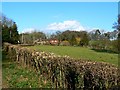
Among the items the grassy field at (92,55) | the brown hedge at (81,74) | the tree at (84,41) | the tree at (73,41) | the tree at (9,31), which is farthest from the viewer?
the tree at (73,41)

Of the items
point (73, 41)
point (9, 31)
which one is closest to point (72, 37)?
point (73, 41)

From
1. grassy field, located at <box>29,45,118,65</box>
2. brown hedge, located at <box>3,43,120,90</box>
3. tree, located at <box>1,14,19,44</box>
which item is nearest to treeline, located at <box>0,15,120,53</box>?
tree, located at <box>1,14,19,44</box>

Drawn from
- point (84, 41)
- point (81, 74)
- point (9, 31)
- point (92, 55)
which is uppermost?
point (9, 31)

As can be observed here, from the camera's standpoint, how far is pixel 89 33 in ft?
341

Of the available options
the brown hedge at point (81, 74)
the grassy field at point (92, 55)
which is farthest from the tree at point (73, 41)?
the brown hedge at point (81, 74)

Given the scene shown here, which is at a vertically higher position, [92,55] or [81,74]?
[81,74]

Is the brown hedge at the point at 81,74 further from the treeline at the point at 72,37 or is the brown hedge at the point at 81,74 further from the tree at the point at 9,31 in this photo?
the tree at the point at 9,31

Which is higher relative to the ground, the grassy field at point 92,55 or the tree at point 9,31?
the tree at point 9,31

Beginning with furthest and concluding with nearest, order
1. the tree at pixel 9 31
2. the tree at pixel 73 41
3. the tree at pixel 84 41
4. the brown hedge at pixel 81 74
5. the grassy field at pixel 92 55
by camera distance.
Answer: the tree at pixel 73 41 < the tree at pixel 84 41 < the tree at pixel 9 31 < the grassy field at pixel 92 55 < the brown hedge at pixel 81 74

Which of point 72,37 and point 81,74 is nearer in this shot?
point 81,74

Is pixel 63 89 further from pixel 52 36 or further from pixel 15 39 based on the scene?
pixel 52 36

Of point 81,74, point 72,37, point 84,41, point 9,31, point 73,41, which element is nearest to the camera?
point 81,74

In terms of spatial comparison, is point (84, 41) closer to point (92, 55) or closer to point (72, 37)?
point (72, 37)

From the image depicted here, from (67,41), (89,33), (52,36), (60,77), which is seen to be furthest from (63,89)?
(52,36)
